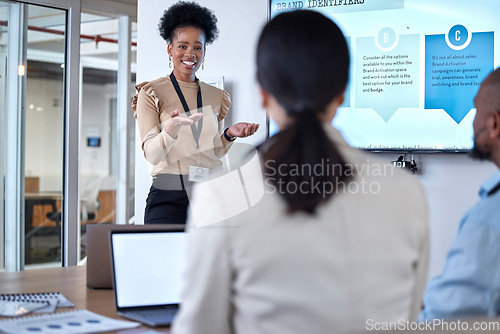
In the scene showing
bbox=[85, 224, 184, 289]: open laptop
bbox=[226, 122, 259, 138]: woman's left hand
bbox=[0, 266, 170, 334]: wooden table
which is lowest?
bbox=[0, 266, 170, 334]: wooden table

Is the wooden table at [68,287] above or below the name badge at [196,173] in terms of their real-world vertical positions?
below

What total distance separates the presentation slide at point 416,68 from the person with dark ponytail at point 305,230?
2.56 m

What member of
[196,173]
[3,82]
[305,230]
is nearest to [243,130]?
[196,173]

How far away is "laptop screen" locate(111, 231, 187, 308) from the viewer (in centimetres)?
163

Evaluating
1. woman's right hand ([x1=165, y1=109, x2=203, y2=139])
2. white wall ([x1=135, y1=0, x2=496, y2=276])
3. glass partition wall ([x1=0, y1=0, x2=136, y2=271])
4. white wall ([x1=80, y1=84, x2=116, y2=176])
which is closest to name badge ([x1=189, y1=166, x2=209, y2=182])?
woman's right hand ([x1=165, y1=109, x2=203, y2=139])

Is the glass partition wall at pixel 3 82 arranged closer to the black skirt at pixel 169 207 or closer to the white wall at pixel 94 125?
the black skirt at pixel 169 207

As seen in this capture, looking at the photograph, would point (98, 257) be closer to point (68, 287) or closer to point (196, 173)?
point (68, 287)

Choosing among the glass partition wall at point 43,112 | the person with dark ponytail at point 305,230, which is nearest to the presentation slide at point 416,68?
the glass partition wall at point 43,112

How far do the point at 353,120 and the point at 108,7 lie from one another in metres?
2.55

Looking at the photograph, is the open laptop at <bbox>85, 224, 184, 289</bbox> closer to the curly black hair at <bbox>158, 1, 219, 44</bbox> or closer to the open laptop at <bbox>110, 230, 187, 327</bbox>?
the open laptop at <bbox>110, 230, 187, 327</bbox>

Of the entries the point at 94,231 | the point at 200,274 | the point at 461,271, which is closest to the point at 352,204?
the point at 200,274

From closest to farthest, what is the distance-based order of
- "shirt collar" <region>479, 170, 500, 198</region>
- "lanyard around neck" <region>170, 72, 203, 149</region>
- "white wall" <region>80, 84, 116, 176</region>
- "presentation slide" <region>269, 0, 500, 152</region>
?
"shirt collar" <region>479, 170, 500, 198</region> → "lanyard around neck" <region>170, 72, 203, 149</region> → "presentation slide" <region>269, 0, 500, 152</region> → "white wall" <region>80, 84, 116, 176</region>

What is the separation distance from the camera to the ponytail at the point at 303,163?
2.76ft

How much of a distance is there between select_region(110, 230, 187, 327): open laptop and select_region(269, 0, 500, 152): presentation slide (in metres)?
2.10
